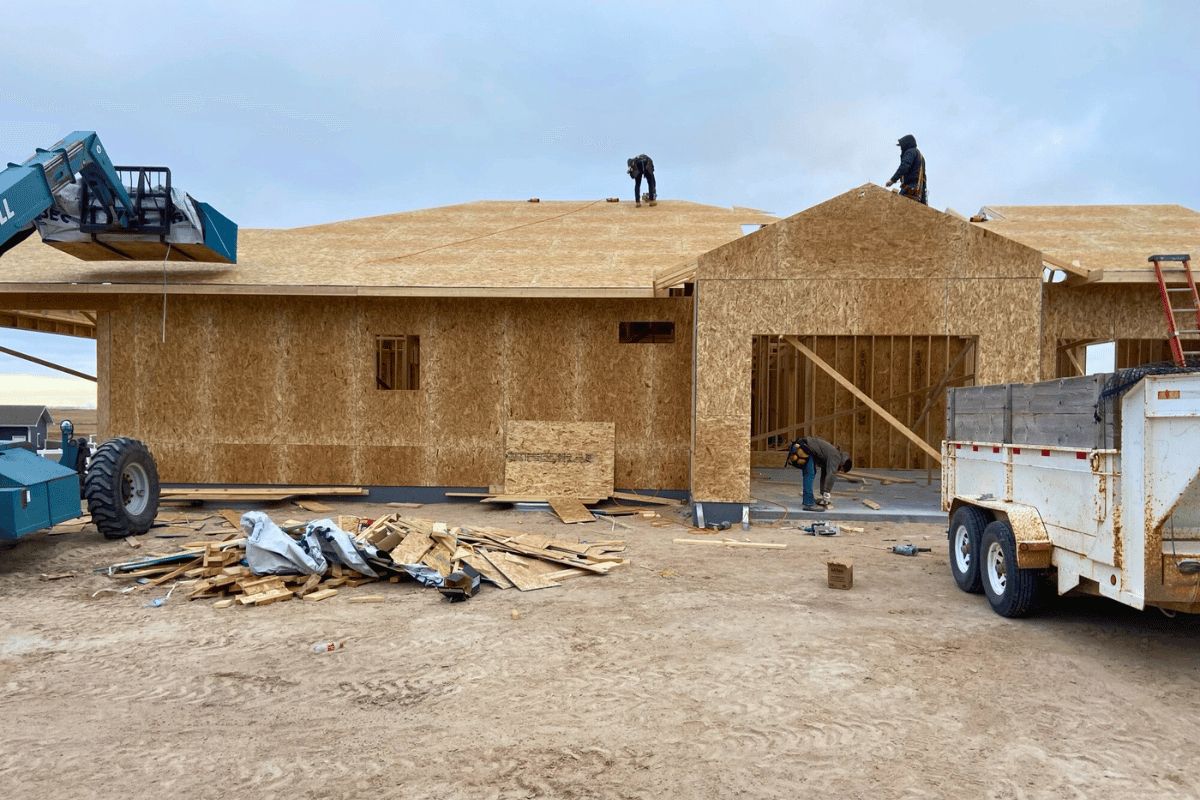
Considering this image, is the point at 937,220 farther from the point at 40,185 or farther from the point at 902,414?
the point at 40,185

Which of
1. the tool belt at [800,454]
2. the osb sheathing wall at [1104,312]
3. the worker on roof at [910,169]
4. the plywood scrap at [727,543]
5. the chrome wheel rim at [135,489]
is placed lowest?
the plywood scrap at [727,543]

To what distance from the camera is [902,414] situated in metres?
15.9

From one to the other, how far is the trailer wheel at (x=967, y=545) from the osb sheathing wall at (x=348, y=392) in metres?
5.26

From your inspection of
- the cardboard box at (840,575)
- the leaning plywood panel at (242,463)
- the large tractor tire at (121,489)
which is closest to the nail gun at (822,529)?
the cardboard box at (840,575)

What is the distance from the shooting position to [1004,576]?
20.6 ft

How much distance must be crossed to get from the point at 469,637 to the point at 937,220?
8534mm

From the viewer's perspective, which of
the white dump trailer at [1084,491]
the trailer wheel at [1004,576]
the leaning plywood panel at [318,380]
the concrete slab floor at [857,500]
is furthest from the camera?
the leaning plywood panel at [318,380]

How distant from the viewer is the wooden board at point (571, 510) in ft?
35.8

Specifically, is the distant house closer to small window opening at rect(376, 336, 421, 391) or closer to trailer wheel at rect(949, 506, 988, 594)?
small window opening at rect(376, 336, 421, 391)

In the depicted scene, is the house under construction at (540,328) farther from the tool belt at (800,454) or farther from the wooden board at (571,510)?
the wooden board at (571,510)

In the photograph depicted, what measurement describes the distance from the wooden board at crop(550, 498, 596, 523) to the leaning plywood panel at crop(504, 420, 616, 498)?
0.15m

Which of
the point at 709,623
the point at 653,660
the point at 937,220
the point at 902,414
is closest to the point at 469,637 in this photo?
the point at 653,660

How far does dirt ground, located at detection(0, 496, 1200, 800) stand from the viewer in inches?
144

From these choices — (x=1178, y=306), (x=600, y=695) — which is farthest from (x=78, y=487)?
(x=1178, y=306)
